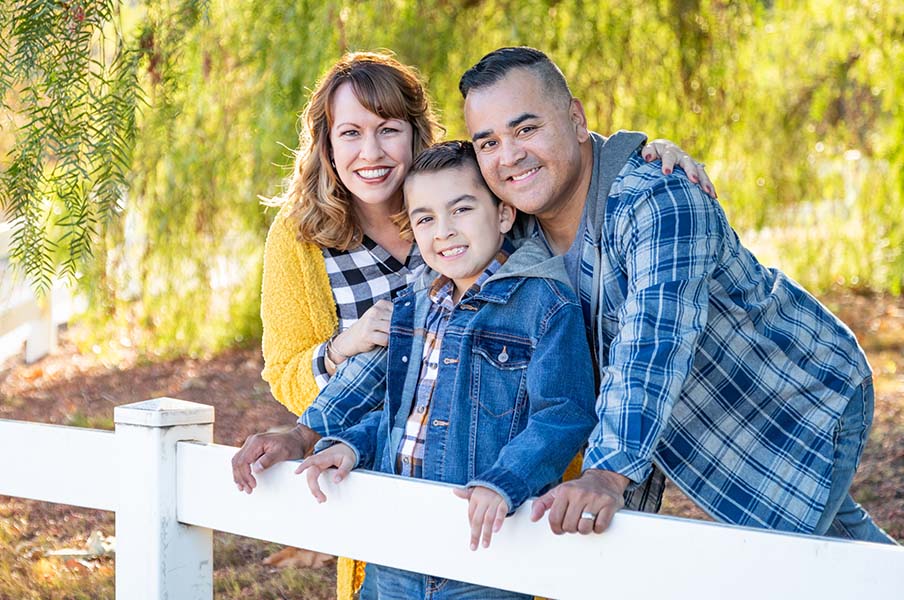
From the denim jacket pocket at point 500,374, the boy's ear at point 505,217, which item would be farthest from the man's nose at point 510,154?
the denim jacket pocket at point 500,374

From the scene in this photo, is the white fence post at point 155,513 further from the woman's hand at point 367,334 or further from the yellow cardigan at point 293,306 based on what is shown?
the yellow cardigan at point 293,306

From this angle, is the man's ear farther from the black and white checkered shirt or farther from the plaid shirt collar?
the black and white checkered shirt

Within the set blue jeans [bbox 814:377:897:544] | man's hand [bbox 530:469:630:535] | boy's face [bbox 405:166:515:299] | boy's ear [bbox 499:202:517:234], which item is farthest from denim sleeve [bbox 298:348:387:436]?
blue jeans [bbox 814:377:897:544]

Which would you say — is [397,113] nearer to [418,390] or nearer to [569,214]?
[569,214]

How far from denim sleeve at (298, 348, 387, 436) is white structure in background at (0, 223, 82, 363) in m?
4.89

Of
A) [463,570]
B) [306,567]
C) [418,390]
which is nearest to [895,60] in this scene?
[306,567]

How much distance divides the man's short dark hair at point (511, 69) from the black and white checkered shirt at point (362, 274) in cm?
53

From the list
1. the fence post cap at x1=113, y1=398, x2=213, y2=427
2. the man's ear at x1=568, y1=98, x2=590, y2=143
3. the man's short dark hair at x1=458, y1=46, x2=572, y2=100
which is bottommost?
the fence post cap at x1=113, y1=398, x2=213, y2=427

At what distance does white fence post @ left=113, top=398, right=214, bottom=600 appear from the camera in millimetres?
2115

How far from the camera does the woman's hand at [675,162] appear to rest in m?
2.22

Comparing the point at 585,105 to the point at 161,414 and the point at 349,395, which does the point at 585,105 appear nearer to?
the point at 349,395

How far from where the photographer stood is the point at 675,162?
2.24 meters

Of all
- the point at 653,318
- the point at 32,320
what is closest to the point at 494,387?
the point at 653,318

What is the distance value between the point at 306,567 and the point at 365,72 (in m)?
1.90
